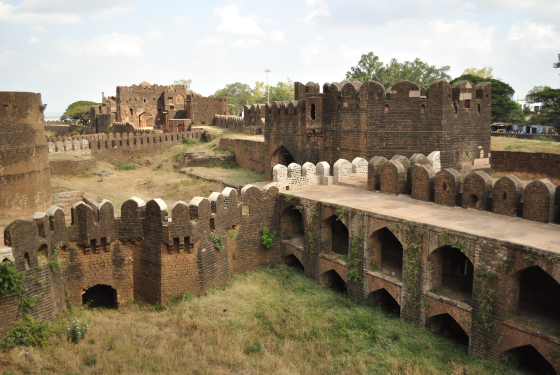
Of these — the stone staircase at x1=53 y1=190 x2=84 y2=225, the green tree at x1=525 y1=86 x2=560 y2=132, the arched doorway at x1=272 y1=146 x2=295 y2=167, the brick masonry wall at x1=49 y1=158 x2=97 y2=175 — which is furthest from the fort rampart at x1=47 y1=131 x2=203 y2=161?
the green tree at x1=525 y1=86 x2=560 y2=132

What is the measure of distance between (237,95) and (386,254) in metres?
65.6

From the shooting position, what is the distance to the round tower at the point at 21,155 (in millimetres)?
16516

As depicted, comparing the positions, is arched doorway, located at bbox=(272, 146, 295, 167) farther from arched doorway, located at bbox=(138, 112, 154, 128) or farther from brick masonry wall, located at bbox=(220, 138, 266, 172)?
arched doorway, located at bbox=(138, 112, 154, 128)

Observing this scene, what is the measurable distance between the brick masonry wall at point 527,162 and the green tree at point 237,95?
165 ft

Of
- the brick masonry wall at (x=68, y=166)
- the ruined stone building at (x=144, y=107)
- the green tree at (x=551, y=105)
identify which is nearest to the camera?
the brick masonry wall at (x=68, y=166)

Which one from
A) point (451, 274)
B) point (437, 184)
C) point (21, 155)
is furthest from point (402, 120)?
point (21, 155)

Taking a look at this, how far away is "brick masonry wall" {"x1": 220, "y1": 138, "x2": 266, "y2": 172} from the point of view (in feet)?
89.8

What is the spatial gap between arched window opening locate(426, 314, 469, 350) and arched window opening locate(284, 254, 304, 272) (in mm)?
5452

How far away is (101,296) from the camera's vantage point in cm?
1590

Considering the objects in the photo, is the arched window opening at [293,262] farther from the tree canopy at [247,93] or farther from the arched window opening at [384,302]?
the tree canopy at [247,93]

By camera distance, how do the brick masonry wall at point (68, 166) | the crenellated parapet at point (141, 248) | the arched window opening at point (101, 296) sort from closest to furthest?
1. the crenellated parapet at point (141, 248)
2. the arched window opening at point (101, 296)
3. the brick masonry wall at point (68, 166)

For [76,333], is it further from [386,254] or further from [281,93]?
[281,93]

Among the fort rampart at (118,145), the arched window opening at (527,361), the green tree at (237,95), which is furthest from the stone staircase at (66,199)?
the green tree at (237,95)

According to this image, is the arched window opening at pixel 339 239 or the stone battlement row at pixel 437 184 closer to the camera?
the stone battlement row at pixel 437 184
